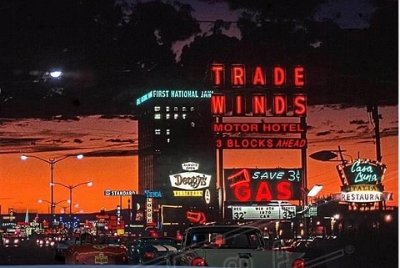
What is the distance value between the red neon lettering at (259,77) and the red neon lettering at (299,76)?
1.53 meters

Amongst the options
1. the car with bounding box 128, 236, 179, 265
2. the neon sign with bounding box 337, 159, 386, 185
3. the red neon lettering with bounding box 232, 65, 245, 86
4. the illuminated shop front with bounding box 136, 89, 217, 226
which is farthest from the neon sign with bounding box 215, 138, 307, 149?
the car with bounding box 128, 236, 179, 265

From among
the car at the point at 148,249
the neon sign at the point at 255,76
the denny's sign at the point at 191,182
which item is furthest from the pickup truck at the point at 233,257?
the denny's sign at the point at 191,182

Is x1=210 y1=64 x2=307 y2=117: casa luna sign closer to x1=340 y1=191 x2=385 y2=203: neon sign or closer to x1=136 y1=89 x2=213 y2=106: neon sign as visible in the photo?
x1=136 y1=89 x2=213 y2=106: neon sign

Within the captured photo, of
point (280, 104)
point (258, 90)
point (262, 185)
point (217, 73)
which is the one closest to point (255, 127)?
point (280, 104)

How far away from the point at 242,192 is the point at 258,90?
17.5 feet

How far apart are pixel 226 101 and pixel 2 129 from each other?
1455 cm

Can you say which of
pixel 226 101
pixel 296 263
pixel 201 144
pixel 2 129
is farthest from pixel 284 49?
pixel 296 263

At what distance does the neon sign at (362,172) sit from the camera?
42688 mm

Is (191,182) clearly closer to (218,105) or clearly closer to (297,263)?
(218,105)

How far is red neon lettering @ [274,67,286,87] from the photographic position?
3547 centimetres

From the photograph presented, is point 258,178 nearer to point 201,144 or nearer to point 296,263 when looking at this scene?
point 201,144

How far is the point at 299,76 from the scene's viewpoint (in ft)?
118

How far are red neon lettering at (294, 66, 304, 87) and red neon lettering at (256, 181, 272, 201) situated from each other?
15.5 ft

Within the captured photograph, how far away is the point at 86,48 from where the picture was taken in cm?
3469
